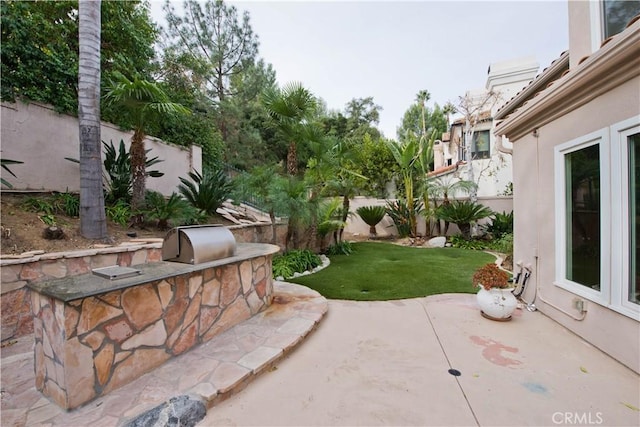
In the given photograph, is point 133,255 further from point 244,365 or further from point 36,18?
point 36,18

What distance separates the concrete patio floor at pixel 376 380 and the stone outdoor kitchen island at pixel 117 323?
0.50 feet

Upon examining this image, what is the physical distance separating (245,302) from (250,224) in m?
4.00

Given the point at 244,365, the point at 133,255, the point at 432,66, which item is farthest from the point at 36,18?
the point at 432,66

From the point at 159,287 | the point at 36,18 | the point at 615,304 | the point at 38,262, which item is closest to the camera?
the point at 159,287

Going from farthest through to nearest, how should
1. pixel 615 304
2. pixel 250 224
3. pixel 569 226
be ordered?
pixel 250 224 < pixel 569 226 < pixel 615 304

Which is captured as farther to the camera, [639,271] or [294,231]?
[294,231]

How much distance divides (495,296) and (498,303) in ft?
0.34

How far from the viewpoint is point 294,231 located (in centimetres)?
820

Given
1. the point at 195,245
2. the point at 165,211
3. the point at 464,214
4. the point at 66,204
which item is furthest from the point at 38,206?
the point at 464,214

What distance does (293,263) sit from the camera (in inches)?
272

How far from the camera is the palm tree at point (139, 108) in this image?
4922 mm

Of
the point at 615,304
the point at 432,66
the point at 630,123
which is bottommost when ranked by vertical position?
the point at 615,304

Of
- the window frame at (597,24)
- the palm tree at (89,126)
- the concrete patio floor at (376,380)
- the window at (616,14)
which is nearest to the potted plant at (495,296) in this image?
the concrete patio floor at (376,380)

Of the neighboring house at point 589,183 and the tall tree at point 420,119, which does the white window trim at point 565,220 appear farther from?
the tall tree at point 420,119
